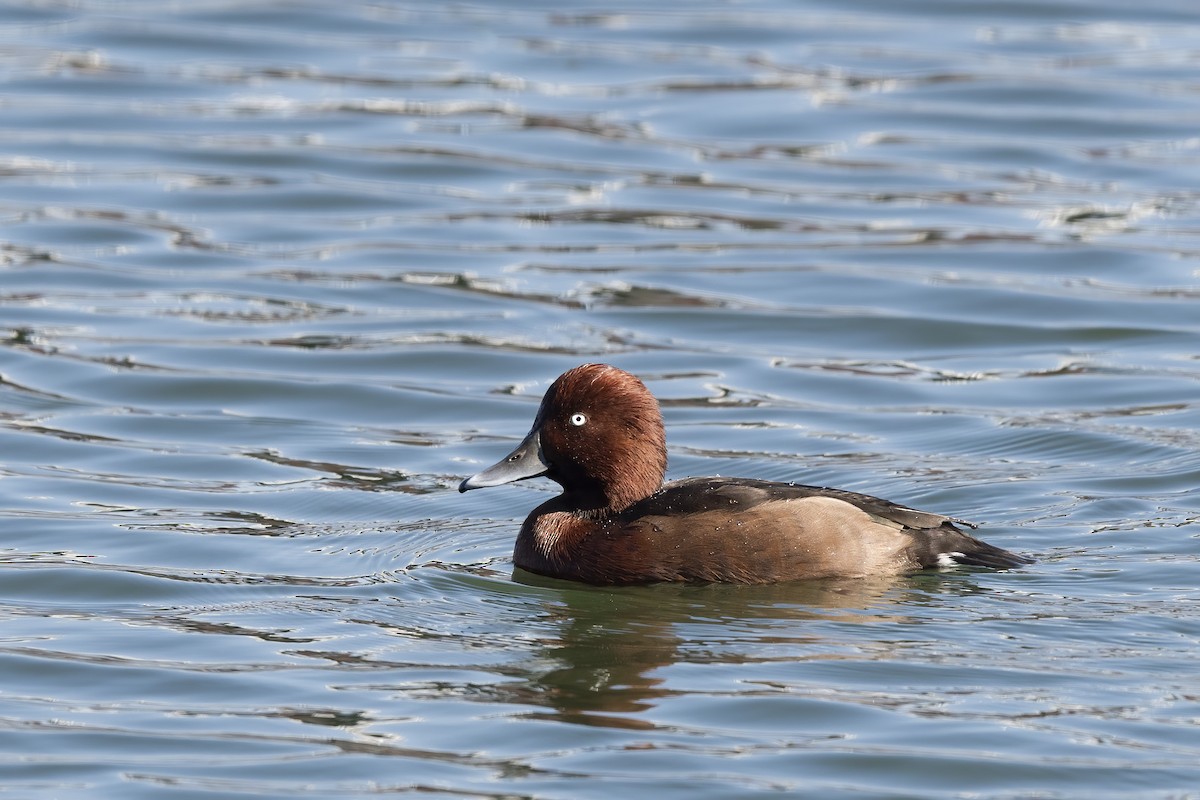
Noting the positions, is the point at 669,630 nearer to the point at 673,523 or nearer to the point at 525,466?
the point at 673,523

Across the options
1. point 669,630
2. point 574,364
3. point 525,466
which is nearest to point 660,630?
point 669,630

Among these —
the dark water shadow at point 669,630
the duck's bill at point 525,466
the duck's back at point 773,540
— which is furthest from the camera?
the duck's bill at point 525,466

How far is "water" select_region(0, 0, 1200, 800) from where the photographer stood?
269 inches

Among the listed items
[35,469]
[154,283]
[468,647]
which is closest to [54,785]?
[468,647]

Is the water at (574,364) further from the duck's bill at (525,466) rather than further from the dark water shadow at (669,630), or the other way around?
the duck's bill at (525,466)

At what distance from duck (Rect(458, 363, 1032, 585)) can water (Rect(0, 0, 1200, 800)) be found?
0.58ft

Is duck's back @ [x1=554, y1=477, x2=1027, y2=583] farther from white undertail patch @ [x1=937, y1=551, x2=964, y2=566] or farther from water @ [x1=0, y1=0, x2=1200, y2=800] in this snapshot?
water @ [x1=0, y1=0, x2=1200, y2=800]

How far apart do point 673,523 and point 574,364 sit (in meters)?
3.92

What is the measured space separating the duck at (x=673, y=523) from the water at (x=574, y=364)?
0.18 m

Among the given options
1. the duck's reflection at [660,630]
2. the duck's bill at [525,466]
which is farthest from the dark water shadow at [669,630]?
the duck's bill at [525,466]

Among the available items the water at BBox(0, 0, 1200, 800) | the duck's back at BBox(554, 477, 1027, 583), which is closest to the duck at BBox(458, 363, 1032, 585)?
the duck's back at BBox(554, 477, 1027, 583)

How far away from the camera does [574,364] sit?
1230cm

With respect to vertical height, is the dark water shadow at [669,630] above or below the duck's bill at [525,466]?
below

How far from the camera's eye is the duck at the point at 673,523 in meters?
8.38
